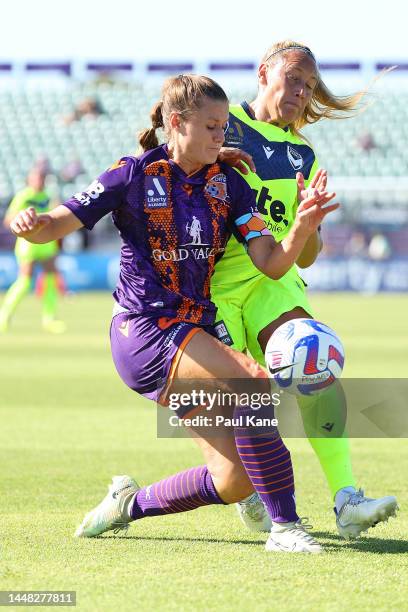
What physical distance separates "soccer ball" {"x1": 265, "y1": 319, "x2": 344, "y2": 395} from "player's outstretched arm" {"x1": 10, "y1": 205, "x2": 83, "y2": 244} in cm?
101

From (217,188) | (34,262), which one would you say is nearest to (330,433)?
(217,188)

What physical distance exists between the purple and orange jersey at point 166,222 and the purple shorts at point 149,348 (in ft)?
0.21

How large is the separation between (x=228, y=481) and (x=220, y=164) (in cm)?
139

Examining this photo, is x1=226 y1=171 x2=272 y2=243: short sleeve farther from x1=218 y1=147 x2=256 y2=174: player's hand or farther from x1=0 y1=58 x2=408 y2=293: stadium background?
x1=0 y1=58 x2=408 y2=293: stadium background

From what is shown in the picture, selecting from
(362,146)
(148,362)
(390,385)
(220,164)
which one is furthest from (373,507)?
(362,146)

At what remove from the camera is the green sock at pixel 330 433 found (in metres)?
5.19

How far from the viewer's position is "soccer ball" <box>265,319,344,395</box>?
15.3ft

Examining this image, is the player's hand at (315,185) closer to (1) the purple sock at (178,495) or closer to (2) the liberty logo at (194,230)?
(2) the liberty logo at (194,230)

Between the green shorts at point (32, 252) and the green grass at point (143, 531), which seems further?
the green shorts at point (32, 252)

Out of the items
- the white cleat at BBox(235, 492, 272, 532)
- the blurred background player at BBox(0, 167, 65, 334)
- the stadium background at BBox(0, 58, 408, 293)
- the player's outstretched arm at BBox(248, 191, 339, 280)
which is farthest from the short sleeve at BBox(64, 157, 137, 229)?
the stadium background at BBox(0, 58, 408, 293)

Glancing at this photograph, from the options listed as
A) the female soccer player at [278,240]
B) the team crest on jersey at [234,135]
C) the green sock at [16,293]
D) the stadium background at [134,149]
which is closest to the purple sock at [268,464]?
the female soccer player at [278,240]

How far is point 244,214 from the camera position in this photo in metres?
4.85

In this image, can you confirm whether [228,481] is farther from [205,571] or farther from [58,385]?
[58,385]

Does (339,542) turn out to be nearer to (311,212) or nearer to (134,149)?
(311,212)
